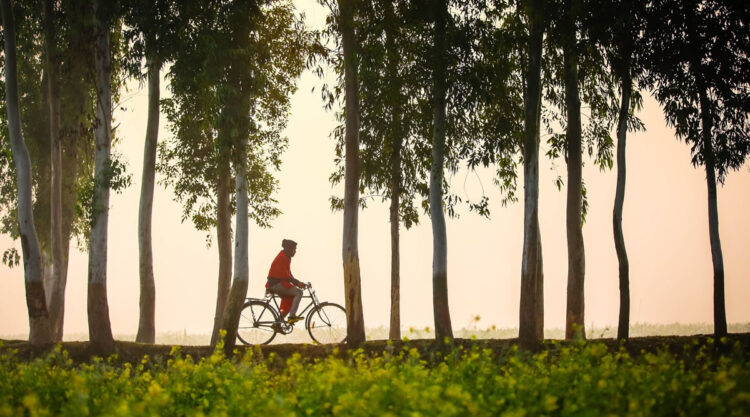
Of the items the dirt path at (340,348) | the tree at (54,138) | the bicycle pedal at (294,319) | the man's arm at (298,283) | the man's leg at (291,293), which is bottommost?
the dirt path at (340,348)

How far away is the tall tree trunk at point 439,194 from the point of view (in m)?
15.1

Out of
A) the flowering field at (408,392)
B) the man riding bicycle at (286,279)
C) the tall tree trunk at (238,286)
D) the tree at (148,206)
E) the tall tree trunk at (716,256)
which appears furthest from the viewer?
the tree at (148,206)

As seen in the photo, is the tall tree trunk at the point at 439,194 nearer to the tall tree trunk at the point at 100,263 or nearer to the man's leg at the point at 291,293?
the man's leg at the point at 291,293

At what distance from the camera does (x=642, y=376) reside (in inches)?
312

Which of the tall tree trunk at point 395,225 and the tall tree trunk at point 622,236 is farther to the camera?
the tall tree trunk at point 395,225

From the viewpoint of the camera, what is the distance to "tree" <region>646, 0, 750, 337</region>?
15.1m

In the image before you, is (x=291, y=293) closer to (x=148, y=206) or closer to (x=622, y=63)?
(x=148, y=206)

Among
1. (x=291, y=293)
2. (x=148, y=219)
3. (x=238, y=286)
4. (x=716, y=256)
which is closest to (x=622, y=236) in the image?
(x=716, y=256)

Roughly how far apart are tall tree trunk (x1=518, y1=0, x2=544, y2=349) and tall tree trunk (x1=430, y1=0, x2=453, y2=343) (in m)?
1.57

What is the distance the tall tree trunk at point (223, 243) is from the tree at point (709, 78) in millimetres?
10034

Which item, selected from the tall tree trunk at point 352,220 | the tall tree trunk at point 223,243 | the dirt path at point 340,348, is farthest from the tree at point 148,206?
the tall tree trunk at point 352,220

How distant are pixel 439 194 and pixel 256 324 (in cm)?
557

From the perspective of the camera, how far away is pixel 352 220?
15.5m

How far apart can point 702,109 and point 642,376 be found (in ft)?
30.6
